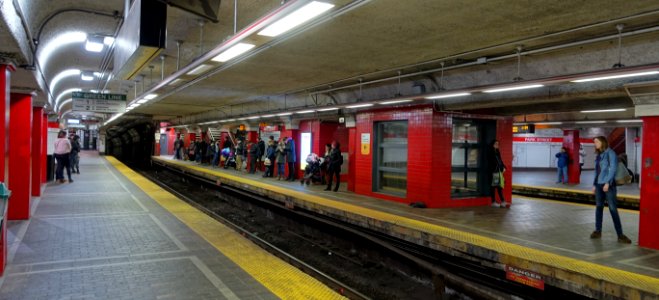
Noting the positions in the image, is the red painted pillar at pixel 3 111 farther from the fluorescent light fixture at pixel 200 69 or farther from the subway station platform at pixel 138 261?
the fluorescent light fixture at pixel 200 69

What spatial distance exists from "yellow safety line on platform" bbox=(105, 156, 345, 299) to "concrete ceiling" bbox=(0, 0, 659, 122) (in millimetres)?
2995

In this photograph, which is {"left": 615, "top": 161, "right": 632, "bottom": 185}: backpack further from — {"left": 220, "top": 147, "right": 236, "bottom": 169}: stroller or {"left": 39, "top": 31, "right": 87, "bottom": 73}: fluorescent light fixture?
{"left": 220, "top": 147, "right": 236, "bottom": 169}: stroller

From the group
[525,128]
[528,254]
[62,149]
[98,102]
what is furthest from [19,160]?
[525,128]

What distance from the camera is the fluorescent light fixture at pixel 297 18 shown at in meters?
3.22

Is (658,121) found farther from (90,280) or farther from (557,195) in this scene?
(557,195)

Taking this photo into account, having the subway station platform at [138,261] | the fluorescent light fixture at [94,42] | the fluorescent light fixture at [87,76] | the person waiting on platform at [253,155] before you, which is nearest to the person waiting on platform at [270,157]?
the person waiting on platform at [253,155]

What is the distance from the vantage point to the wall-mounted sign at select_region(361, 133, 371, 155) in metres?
12.0

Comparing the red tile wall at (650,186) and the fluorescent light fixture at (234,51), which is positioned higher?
the fluorescent light fixture at (234,51)

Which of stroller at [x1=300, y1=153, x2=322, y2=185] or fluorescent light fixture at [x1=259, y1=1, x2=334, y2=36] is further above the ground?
fluorescent light fixture at [x1=259, y1=1, x2=334, y2=36]

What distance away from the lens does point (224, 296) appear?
4.23 m

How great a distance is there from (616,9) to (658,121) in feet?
8.16

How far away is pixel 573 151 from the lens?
17.5m

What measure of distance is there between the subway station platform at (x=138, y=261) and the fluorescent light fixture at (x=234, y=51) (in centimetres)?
262

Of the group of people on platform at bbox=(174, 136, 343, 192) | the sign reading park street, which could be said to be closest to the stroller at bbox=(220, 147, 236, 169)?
the group of people on platform at bbox=(174, 136, 343, 192)
